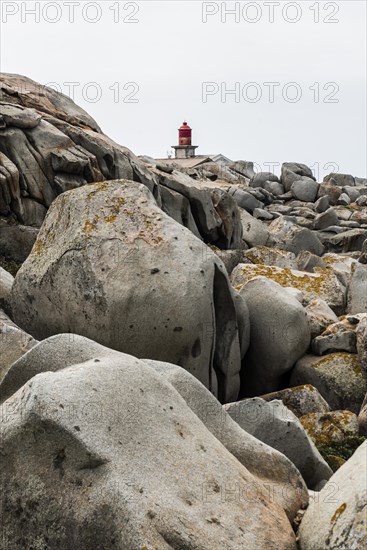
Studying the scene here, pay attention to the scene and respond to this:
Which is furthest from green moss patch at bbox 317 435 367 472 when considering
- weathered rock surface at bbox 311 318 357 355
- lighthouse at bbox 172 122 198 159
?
lighthouse at bbox 172 122 198 159

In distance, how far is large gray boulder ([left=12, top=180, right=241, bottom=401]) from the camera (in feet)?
62.4

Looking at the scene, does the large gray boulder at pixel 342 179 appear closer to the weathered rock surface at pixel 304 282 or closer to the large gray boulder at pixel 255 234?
the large gray boulder at pixel 255 234

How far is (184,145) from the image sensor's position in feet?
343

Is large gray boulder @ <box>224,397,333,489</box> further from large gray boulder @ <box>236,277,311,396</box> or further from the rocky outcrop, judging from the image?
the rocky outcrop

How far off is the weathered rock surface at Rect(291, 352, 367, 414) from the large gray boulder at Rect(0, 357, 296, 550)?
36.3ft

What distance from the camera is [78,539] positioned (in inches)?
381

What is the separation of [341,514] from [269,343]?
12.3 meters

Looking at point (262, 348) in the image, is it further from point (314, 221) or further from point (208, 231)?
point (314, 221)

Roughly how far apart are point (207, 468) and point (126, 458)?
946 mm

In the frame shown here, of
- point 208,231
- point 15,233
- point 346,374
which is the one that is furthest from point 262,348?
point 208,231

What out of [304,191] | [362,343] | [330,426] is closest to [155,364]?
[330,426]

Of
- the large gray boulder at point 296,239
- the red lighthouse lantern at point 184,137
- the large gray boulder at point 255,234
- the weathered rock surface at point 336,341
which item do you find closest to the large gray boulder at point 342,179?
the red lighthouse lantern at point 184,137

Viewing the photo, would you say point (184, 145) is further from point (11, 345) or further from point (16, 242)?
point (11, 345)

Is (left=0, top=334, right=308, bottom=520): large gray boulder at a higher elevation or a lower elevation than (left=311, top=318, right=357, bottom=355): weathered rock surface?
higher
